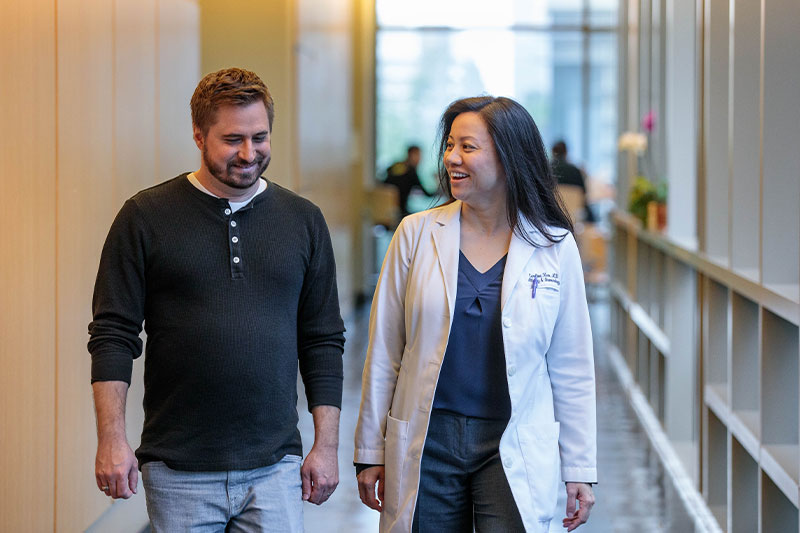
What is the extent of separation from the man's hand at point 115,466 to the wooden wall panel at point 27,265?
3.00ft

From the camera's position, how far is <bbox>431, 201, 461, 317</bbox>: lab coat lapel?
2.67m

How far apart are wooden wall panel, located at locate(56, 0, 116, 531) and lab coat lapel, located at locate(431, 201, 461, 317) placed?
56.4 inches

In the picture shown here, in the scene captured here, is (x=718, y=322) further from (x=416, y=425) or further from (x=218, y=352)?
(x=218, y=352)

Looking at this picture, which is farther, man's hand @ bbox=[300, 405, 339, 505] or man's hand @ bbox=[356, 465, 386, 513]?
man's hand @ bbox=[356, 465, 386, 513]

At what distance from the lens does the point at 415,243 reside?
2787mm

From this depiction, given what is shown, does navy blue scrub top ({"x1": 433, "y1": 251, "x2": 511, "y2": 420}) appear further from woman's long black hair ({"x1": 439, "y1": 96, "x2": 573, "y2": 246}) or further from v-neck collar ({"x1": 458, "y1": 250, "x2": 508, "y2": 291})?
woman's long black hair ({"x1": 439, "y1": 96, "x2": 573, "y2": 246})

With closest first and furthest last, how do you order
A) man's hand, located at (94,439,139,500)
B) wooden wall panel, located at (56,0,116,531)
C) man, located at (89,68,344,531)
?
1. man's hand, located at (94,439,139,500)
2. man, located at (89,68,344,531)
3. wooden wall panel, located at (56,0,116,531)

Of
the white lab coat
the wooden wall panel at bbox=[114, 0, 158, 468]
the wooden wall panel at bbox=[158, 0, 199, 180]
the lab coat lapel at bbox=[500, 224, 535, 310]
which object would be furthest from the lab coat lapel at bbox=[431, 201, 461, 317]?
the wooden wall panel at bbox=[158, 0, 199, 180]

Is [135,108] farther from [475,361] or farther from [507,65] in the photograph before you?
[507,65]

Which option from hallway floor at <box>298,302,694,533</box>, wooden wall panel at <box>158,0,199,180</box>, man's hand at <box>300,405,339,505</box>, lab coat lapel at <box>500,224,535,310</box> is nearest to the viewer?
man's hand at <box>300,405,339,505</box>

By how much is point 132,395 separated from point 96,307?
2.04 m

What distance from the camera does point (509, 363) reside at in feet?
8.60

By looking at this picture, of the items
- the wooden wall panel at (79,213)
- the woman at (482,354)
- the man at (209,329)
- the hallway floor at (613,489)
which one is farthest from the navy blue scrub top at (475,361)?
A: the hallway floor at (613,489)

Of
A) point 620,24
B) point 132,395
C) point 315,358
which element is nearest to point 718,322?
point 132,395
